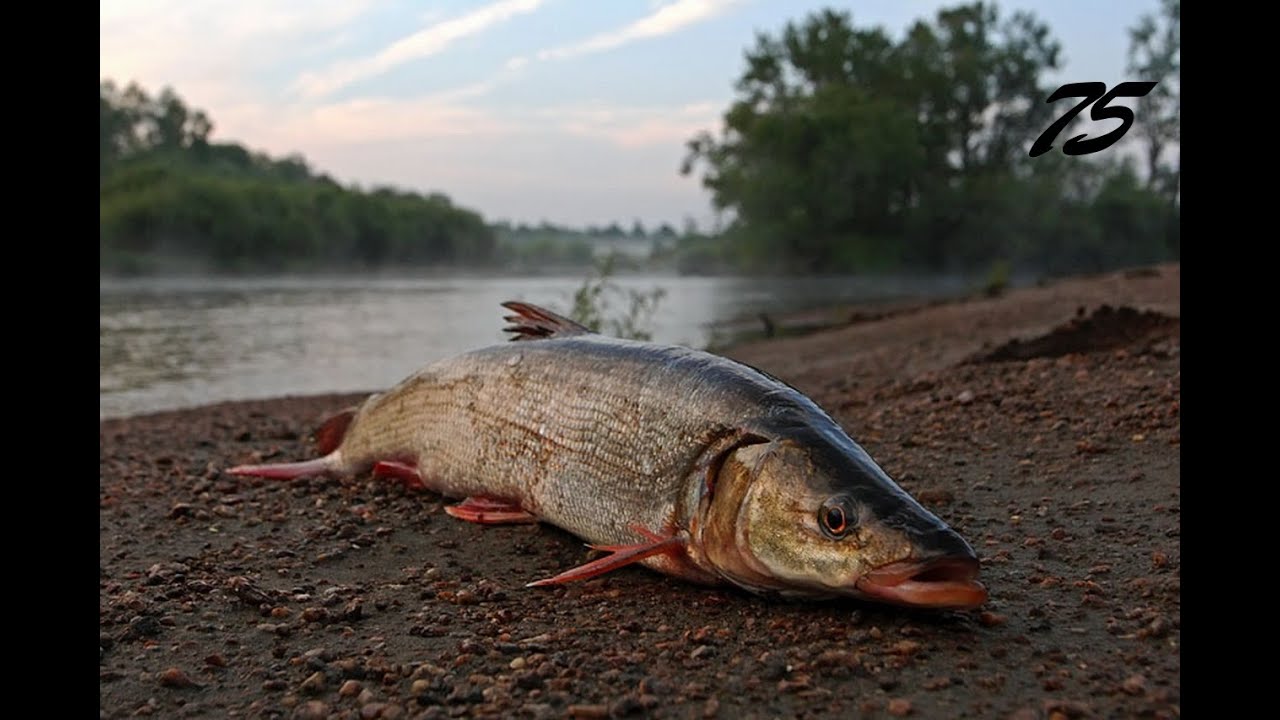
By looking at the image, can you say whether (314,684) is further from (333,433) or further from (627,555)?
(333,433)

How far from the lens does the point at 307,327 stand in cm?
2231

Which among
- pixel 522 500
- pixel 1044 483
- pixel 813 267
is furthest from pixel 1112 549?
pixel 813 267

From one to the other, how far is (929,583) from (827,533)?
1.04ft

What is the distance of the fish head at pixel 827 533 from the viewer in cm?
291

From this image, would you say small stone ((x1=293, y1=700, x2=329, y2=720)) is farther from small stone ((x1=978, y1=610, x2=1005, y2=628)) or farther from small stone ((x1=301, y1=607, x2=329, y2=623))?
small stone ((x1=978, y1=610, x2=1005, y2=628))

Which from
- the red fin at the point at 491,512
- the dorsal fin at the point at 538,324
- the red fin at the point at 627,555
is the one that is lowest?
the red fin at the point at 491,512

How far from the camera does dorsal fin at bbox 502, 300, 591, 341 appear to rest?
4.92m

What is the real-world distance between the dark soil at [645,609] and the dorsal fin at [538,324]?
927 millimetres

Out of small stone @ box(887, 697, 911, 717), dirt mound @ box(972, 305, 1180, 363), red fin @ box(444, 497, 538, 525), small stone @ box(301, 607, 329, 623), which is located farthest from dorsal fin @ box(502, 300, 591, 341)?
dirt mound @ box(972, 305, 1180, 363)

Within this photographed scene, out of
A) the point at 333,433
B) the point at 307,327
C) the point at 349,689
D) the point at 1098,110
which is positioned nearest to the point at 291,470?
the point at 333,433

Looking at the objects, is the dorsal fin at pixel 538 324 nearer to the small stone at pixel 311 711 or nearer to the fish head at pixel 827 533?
the fish head at pixel 827 533

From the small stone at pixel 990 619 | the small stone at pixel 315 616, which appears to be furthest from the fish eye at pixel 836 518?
the small stone at pixel 315 616
